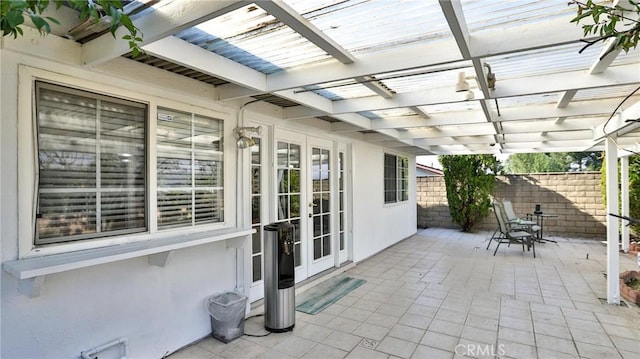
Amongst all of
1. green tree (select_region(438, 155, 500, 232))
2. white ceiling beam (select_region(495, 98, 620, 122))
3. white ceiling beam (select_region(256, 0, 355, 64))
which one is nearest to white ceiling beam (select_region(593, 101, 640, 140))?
white ceiling beam (select_region(495, 98, 620, 122))

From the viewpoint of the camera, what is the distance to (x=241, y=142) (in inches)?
131

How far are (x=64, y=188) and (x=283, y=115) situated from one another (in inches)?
97.4

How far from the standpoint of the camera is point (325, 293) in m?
4.28

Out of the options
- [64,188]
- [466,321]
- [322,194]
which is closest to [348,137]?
[322,194]

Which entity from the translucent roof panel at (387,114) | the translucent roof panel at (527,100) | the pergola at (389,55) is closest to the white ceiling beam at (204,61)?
the pergola at (389,55)

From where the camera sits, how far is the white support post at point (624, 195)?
4.72 m

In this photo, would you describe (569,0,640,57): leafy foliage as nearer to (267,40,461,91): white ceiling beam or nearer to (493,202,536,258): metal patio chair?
(267,40,461,91): white ceiling beam

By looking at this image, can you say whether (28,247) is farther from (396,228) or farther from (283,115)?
(396,228)

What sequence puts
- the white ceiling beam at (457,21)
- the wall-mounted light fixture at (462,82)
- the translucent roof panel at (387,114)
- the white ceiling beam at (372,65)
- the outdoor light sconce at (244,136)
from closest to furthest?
1. the white ceiling beam at (457,21)
2. the white ceiling beam at (372,65)
3. the wall-mounted light fixture at (462,82)
4. the outdoor light sconce at (244,136)
5. the translucent roof panel at (387,114)

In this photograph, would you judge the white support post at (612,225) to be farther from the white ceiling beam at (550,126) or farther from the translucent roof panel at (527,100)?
the translucent roof panel at (527,100)

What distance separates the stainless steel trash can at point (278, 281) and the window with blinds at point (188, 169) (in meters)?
0.60

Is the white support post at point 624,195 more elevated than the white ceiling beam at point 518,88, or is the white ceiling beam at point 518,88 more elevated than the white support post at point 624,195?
the white ceiling beam at point 518,88

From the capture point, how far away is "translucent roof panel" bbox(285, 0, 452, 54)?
5.91ft

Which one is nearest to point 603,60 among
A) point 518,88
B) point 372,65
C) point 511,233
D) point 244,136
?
point 518,88
